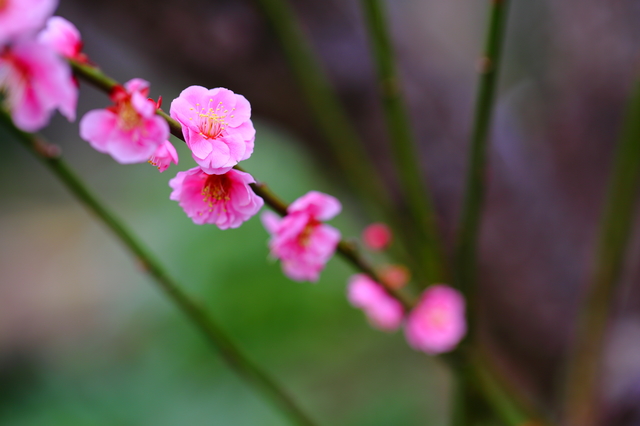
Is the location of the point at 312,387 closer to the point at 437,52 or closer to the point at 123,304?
the point at 123,304

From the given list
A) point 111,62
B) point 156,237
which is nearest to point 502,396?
point 156,237

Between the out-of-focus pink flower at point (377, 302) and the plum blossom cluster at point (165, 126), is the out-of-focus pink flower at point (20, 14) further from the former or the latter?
the out-of-focus pink flower at point (377, 302)

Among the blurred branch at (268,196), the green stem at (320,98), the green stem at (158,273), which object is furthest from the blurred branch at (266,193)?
the green stem at (320,98)

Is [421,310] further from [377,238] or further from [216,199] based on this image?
[216,199]

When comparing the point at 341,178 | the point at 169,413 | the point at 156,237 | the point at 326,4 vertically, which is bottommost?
the point at 169,413

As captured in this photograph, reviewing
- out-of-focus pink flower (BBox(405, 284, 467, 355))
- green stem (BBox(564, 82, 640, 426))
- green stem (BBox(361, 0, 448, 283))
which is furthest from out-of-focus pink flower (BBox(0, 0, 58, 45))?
green stem (BBox(564, 82, 640, 426))

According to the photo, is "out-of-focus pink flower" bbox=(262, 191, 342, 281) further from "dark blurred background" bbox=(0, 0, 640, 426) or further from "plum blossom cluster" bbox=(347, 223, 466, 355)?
"dark blurred background" bbox=(0, 0, 640, 426)
